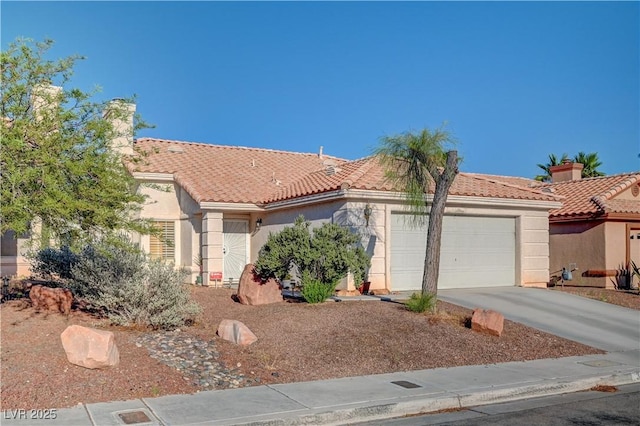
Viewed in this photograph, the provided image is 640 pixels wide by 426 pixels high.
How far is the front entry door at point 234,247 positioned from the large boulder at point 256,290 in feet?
17.9

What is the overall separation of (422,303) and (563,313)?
14.4 ft

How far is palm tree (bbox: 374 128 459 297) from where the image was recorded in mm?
13555

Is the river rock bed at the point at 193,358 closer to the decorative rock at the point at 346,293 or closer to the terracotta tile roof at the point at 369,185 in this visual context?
the decorative rock at the point at 346,293

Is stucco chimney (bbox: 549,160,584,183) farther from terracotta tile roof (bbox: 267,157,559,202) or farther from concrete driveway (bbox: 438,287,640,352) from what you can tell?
concrete driveway (bbox: 438,287,640,352)

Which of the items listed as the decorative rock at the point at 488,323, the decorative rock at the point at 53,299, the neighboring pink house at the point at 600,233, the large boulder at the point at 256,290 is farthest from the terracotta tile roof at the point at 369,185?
the decorative rock at the point at 53,299

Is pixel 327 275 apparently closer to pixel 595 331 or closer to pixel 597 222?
pixel 595 331

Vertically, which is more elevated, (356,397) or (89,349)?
(89,349)

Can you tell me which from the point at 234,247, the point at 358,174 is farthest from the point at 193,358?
the point at 234,247

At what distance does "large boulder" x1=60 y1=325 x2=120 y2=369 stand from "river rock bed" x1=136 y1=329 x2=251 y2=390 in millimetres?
973

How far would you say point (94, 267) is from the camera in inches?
478

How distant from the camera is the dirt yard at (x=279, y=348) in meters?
7.99

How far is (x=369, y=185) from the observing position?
54.9 feet

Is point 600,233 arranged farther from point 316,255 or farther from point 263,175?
point 316,255

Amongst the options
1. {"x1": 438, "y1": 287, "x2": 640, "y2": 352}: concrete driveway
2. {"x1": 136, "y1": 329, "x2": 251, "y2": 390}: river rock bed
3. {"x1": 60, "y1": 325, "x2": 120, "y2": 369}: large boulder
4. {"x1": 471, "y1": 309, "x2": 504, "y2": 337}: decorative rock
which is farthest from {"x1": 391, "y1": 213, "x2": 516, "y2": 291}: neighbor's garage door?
{"x1": 60, "y1": 325, "x2": 120, "y2": 369}: large boulder
